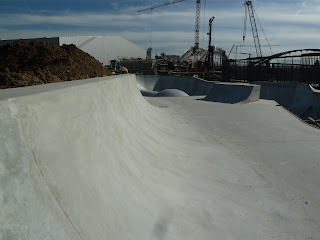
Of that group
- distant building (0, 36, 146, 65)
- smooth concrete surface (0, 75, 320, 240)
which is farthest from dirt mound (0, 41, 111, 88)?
distant building (0, 36, 146, 65)

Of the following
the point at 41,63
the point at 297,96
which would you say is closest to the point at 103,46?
the point at 297,96

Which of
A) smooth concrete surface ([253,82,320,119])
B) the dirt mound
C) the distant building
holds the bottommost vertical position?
smooth concrete surface ([253,82,320,119])

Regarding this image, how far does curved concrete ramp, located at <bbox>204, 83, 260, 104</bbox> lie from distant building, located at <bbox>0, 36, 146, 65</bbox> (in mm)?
37922

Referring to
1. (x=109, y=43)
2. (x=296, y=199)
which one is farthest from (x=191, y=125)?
(x=109, y=43)

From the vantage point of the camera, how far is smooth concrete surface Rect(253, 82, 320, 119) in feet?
62.7

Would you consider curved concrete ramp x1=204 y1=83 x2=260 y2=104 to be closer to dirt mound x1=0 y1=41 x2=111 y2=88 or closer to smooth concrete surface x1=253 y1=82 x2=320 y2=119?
smooth concrete surface x1=253 y1=82 x2=320 y2=119

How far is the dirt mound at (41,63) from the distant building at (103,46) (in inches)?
1641

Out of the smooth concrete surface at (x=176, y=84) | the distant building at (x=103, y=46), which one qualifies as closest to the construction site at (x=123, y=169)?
the smooth concrete surface at (x=176, y=84)

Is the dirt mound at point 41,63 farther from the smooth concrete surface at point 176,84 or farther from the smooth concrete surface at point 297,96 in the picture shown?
the smooth concrete surface at point 176,84

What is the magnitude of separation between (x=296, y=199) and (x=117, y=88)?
3.47 m

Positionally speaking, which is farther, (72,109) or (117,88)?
(117,88)

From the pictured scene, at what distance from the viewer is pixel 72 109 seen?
282cm

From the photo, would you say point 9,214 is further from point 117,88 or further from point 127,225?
point 117,88

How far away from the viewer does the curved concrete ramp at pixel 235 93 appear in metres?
13.3
